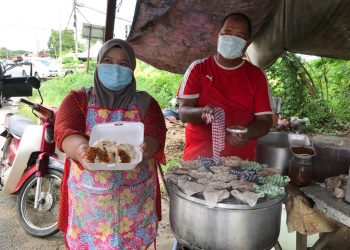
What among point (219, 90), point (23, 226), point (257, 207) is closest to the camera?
point (257, 207)

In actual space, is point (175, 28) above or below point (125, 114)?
above

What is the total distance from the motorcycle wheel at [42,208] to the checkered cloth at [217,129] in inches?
83.2

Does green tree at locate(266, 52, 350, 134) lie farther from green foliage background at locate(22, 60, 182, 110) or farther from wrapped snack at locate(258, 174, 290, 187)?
wrapped snack at locate(258, 174, 290, 187)

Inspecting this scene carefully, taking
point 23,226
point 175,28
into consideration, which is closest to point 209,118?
point 175,28

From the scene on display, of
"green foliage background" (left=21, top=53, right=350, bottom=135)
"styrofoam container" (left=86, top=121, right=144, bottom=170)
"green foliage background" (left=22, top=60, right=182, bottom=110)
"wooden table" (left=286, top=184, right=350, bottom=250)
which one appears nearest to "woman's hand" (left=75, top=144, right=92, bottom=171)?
"styrofoam container" (left=86, top=121, right=144, bottom=170)

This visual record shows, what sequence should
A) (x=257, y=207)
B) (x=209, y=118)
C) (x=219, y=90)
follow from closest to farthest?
(x=257, y=207)
(x=209, y=118)
(x=219, y=90)

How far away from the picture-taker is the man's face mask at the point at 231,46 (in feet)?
8.04

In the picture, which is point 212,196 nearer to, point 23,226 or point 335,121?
point 23,226

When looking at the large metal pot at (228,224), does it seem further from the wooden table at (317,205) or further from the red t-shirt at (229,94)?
the red t-shirt at (229,94)

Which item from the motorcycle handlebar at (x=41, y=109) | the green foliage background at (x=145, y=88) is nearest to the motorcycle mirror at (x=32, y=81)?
the motorcycle handlebar at (x=41, y=109)

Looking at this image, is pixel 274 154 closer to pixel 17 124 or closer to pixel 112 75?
pixel 112 75

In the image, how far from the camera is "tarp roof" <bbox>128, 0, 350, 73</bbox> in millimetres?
3207

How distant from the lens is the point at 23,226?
3910 mm

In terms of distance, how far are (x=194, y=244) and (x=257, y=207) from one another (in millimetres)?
357
